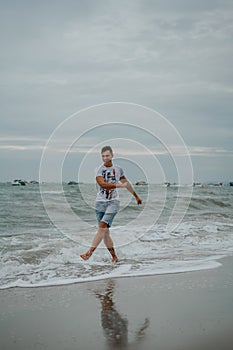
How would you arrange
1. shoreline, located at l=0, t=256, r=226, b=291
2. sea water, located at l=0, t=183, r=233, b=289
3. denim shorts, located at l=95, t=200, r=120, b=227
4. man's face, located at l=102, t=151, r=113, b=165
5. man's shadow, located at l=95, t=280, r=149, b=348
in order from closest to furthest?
1. man's shadow, located at l=95, t=280, r=149, b=348
2. shoreline, located at l=0, t=256, r=226, b=291
3. sea water, located at l=0, t=183, r=233, b=289
4. man's face, located at l=102, t=151, r=113, b=165
5. denim shorts, located at l=95, t=200, r=120, b=227

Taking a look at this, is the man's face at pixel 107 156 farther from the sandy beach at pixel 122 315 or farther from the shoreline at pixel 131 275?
the sandy beach at pixel 122 315

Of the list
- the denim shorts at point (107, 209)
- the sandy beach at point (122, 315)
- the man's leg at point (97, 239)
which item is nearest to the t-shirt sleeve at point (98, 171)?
the denim shorts at point (107, 209)

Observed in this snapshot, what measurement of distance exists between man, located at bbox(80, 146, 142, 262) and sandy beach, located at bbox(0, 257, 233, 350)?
1565 mm

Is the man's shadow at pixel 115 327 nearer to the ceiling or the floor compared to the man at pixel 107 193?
nearer to the floor

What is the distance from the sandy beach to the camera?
144 inches

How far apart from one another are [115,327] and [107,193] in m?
3.59

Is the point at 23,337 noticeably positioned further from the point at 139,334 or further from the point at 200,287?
the point at 200,287

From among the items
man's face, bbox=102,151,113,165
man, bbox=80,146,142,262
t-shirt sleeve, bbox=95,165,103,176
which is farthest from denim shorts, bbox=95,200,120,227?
man's face, bbox=102,151,113,165

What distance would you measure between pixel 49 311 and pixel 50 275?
191 centimetres

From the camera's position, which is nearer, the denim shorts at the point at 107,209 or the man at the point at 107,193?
the man at the point at 107,193

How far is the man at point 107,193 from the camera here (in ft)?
23.8

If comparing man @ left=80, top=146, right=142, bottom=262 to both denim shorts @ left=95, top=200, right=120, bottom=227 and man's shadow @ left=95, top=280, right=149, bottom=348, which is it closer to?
denim shorts @ left=95, top=200, right=120, bottom=227

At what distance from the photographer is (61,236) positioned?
11188 millimetres

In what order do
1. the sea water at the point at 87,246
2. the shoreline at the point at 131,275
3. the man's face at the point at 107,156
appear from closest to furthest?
the shoreline at the point at 131,275 < the sea water at the point at 87,246 < the man's face at the point at 107,156
